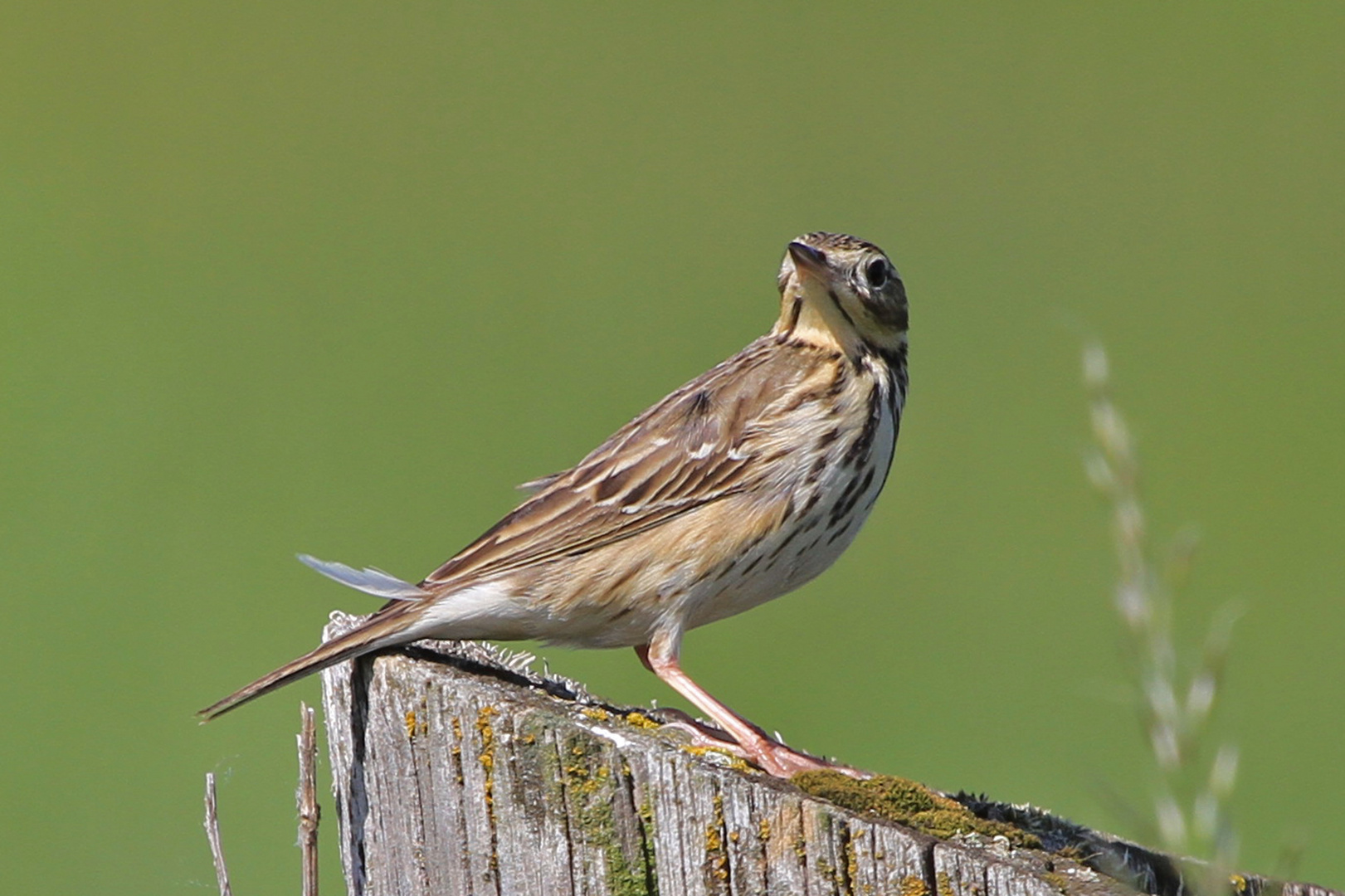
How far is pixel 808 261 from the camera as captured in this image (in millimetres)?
6316

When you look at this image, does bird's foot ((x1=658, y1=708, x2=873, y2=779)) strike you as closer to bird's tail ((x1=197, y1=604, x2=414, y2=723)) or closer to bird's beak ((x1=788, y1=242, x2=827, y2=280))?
bird's tail ((x1=197, y1=604, x2=414, y2=723))

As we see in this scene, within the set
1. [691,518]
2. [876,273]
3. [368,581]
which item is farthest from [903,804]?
[876,273]

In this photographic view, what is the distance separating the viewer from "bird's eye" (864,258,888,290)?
→ 651 cm

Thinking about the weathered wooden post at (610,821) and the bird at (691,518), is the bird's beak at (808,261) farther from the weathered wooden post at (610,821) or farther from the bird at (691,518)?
the weathered wooden post at (610,821)

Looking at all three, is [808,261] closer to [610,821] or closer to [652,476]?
[652,476]

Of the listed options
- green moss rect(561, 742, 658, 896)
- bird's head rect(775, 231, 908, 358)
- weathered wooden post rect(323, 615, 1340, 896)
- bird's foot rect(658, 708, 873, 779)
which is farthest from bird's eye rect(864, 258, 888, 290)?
green moss rect(561, 742, 658, 896)

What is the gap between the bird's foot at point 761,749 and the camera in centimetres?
436

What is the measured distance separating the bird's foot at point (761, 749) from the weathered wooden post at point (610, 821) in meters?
0.26

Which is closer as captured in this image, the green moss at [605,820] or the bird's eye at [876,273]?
the green moss at [605,820]

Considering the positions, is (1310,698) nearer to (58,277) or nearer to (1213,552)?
(1213,552)

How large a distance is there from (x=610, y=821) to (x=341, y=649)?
1277mm

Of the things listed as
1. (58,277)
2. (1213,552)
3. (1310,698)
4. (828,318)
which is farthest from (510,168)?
(828,318)

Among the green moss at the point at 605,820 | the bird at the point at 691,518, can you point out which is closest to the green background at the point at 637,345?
the bird at the point at 691,518

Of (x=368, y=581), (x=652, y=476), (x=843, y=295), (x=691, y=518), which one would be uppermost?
(x=843, y=295)
